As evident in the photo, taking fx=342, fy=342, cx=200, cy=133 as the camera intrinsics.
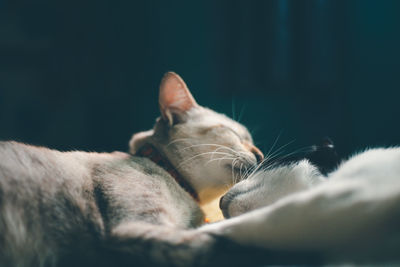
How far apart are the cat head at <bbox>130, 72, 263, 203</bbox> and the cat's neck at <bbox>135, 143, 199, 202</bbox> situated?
1cm

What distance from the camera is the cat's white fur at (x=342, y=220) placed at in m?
0.50

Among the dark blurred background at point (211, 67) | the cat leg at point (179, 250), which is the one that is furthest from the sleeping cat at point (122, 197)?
the dark blurred background at point (211, 67)

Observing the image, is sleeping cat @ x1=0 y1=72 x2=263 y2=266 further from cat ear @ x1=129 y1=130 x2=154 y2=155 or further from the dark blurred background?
the dark blurred background

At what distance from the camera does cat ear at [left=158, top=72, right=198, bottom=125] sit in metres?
1.14

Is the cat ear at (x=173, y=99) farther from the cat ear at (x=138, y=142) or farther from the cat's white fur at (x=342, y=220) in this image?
the cat's white fur at (x=342, y=220)

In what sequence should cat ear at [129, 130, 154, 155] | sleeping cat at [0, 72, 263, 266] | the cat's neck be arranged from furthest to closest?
cat ear at [129, 130, 154, 155]
the cat's neck
sleeping cat at [0, 72, 263, 266]

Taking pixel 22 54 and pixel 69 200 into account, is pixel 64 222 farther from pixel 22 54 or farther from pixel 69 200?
pixel 22 54

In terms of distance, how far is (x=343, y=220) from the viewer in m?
0.52

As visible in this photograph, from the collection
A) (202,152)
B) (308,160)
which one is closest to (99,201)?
(202,152)

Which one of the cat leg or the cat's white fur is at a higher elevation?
the cat's white fur

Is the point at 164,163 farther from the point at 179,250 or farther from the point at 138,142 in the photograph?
the point at 179,250

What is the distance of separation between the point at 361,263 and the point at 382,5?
1965mm

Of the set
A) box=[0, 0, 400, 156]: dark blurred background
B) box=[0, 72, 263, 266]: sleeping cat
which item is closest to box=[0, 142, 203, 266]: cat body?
box=[0, 72, 263, 266]: sleeping cat

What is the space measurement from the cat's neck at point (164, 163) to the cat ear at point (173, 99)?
11 centimetres
